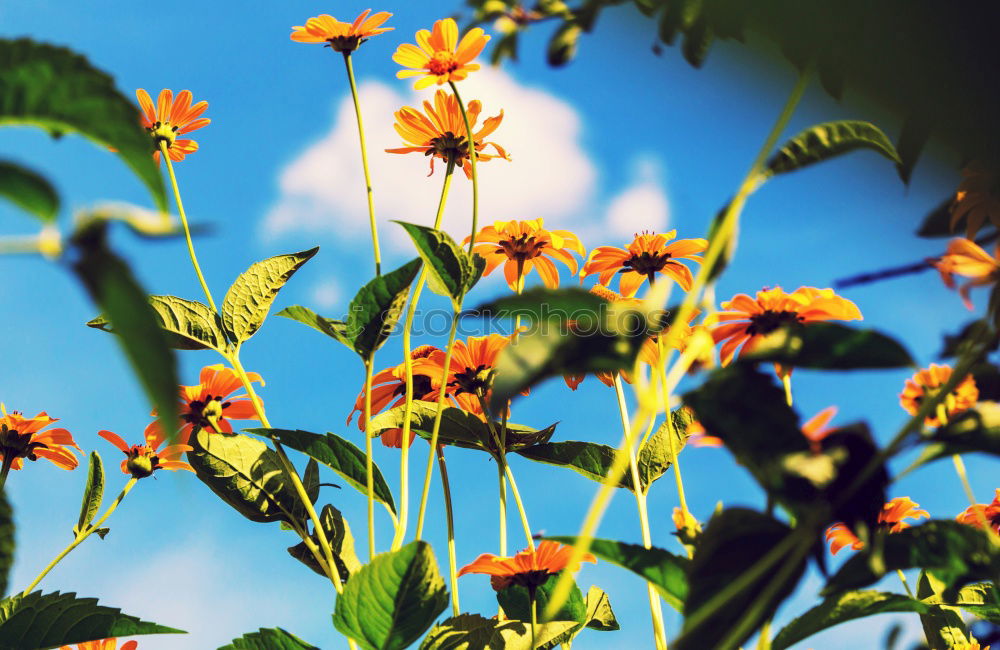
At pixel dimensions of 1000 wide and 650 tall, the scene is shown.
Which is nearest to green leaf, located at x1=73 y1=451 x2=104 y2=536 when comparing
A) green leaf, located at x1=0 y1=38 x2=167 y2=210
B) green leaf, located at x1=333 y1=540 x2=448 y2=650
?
green leaf, located at x1=333 y1=540 x2=448 y2=650

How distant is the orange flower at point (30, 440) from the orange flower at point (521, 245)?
2.25 ft

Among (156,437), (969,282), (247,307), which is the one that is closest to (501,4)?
(969,282)

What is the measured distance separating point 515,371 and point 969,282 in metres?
0.26

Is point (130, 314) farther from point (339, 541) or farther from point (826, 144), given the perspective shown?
point (339, 541)

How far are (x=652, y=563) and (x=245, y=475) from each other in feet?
1.31

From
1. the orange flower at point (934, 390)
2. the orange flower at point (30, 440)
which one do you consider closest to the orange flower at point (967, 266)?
the orange flower at point (934, 390)

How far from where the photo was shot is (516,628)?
71cm

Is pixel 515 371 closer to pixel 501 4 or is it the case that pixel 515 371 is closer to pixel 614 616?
pixel 501 4

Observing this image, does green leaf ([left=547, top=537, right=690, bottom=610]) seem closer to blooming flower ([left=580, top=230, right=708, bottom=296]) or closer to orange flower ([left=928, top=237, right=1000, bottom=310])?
orange flower ([left=928, top=237, right=1000, bottom=310])

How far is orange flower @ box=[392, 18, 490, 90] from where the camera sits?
75 centimetres

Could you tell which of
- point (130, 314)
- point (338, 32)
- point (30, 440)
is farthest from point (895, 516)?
point (30, 440)

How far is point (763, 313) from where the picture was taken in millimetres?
693

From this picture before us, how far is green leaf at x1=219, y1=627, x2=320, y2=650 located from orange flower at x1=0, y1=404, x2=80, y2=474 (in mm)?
706

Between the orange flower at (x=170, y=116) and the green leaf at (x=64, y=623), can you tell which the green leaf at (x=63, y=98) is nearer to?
the green leaf at (x=64, y=623)
